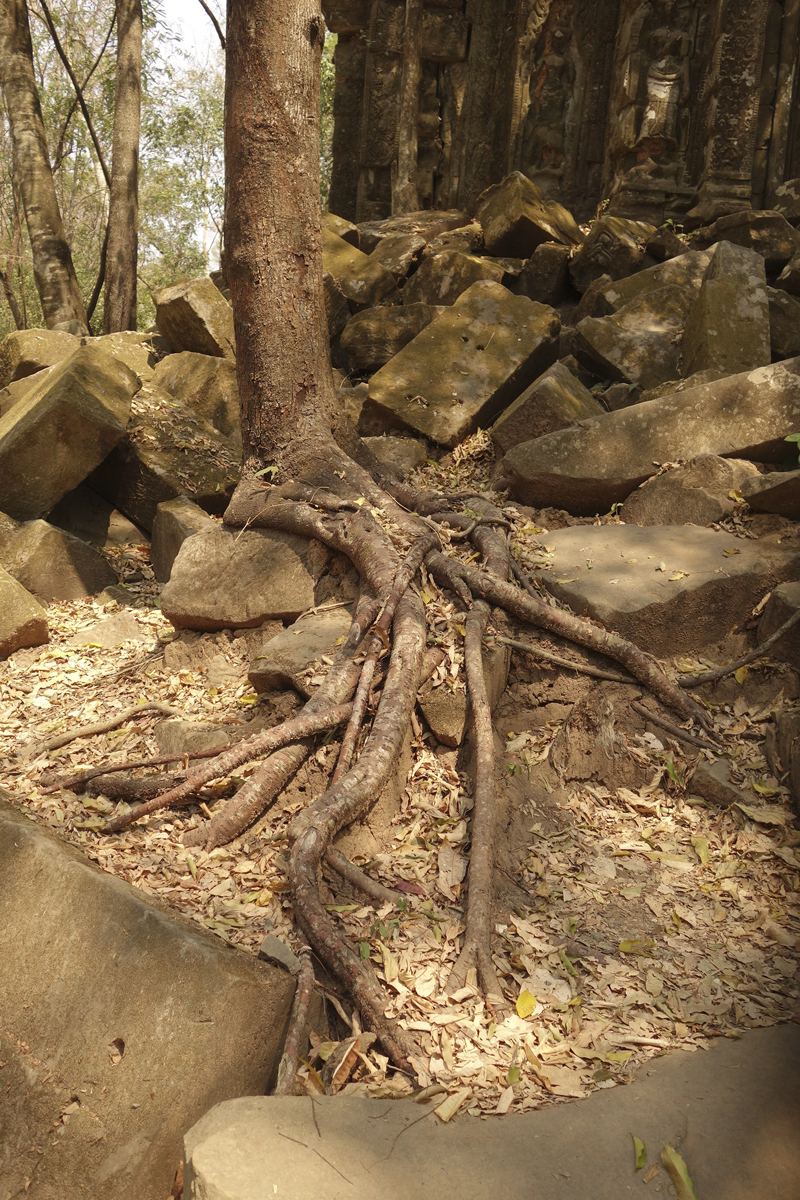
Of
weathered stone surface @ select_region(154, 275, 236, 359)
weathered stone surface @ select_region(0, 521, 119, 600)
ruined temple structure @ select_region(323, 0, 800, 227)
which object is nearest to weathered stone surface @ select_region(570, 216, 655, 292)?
ruined temple structure @ select_region(323, 0, 800, 227)

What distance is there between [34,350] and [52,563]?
297cm

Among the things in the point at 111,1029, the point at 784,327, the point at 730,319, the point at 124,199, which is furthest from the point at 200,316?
the point at 111,1029

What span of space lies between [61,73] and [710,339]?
21409 mm

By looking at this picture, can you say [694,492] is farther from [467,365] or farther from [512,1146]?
[512,1146]

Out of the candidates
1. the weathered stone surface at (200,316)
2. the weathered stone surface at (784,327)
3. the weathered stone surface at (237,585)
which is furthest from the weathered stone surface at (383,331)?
the weathered stone surface at (237,585)

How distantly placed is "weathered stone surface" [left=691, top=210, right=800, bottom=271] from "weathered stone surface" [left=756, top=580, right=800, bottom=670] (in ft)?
17.9

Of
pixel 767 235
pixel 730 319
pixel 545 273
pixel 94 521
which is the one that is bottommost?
pixel 94 521

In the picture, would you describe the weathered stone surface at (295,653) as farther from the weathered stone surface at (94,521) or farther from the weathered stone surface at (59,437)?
the weathered stone surface at (94,521)

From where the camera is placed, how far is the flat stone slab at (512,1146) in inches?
71.9

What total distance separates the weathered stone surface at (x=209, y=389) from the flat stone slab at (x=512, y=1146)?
6.23 m

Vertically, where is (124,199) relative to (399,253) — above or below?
above

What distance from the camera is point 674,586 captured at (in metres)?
3.90

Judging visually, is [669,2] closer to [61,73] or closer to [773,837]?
[773,837]

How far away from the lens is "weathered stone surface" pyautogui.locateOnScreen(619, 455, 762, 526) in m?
4.59
